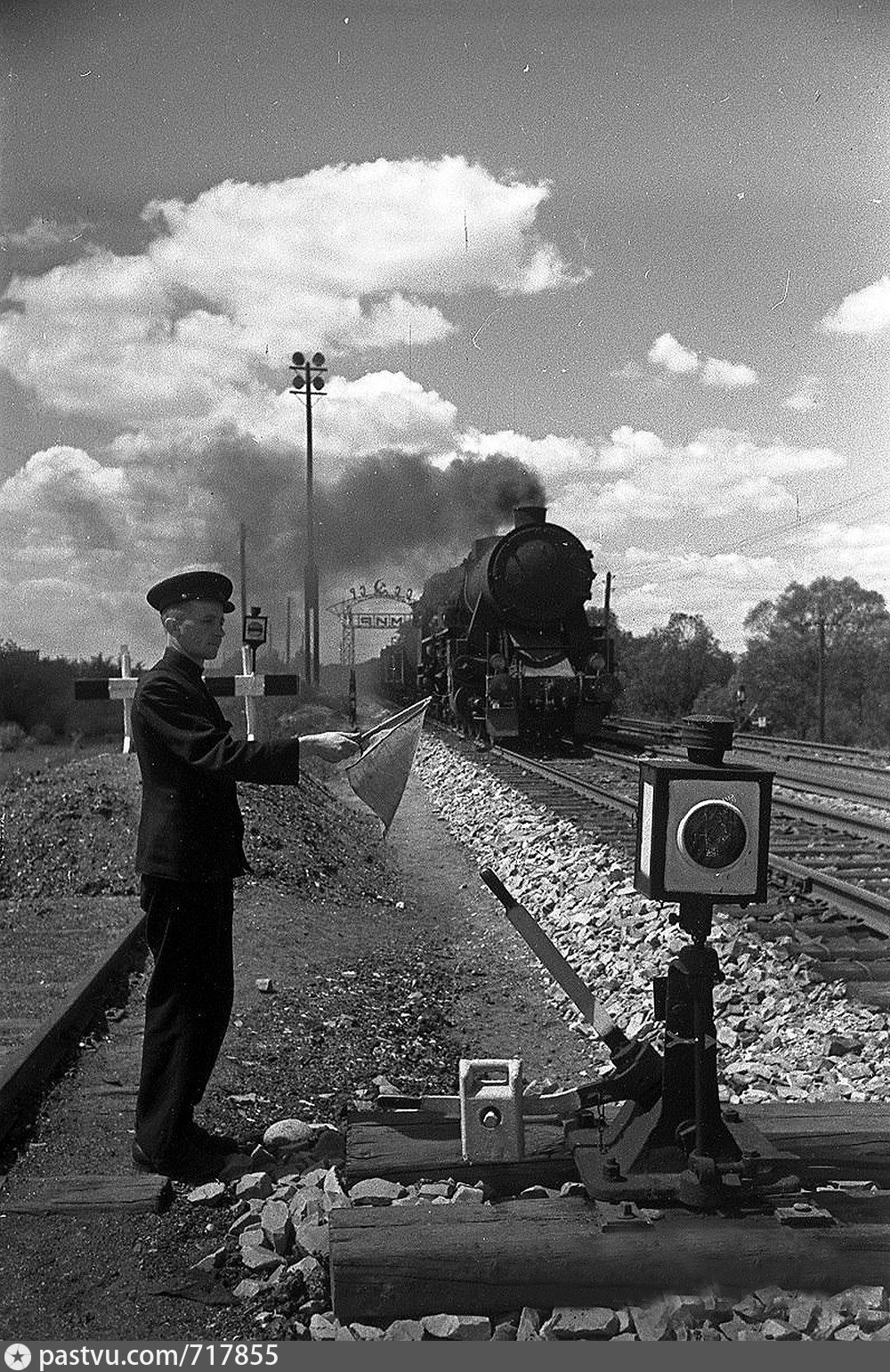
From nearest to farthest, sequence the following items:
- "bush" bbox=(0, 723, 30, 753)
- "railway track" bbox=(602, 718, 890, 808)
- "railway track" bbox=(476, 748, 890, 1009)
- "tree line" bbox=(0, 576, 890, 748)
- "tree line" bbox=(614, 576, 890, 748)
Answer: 1. "tree line" bbox=(0, 576, 890, 748)
2. "bush" bbox=(0, 723, 30, 753)
3. "railway track" bbox=(476, 748, 890, 1009)
4. "tree line" bbox=(614, 576, 890, 748)
5. "railway track" bbox=(602, 718, 890, 808)

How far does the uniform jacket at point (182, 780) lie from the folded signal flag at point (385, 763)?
19 cm

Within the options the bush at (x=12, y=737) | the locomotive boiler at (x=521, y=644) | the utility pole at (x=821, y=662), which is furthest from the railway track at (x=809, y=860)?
the utility pole at (x=821, y=662)

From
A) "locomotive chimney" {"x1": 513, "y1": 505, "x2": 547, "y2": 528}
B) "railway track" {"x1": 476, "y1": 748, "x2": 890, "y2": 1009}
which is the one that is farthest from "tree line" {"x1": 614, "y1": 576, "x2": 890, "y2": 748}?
"locomotive chimney" {"x1": 513, "y1": 505, "x2": 547, "y2": 528}

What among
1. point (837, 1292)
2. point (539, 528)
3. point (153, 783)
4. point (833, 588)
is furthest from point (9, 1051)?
point (833, 588)

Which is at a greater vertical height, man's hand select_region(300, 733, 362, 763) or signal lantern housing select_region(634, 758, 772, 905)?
man's hand select_region(300, 733, 362, 763)

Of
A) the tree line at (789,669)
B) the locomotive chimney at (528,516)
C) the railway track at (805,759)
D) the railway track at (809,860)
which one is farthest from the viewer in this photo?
the locomotive chimney at (528,516)

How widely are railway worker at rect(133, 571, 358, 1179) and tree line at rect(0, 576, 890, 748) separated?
260mm

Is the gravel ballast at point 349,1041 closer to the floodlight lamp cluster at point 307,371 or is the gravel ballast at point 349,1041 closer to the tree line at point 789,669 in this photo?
the floodlight lamp cluster at point 307,371

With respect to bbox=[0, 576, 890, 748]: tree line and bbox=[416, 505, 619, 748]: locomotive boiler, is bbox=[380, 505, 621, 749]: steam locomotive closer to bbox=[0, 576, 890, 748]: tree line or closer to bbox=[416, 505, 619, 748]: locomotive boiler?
bbox=[416, 505, 619, 748]: locomotive boiler

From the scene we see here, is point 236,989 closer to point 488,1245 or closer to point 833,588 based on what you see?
point 488,1245

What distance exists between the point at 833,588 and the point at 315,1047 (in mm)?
12810

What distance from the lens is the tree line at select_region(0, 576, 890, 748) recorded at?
3661mm

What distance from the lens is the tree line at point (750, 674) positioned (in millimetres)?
3661

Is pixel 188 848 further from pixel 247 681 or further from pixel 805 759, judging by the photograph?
pixel 805 759
